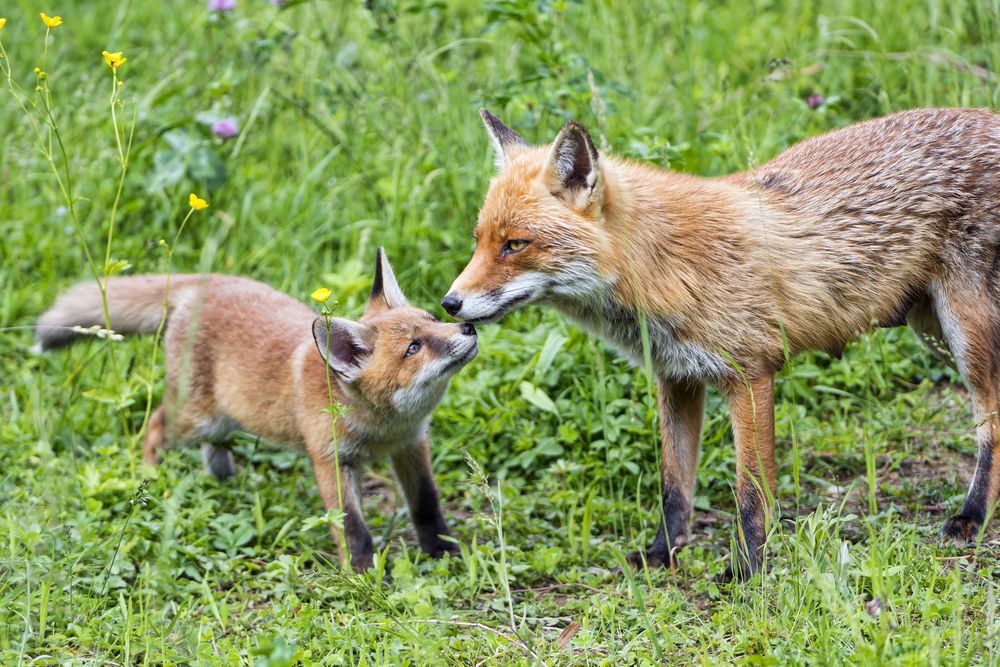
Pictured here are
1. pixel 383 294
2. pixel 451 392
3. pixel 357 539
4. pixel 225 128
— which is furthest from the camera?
pixel 225 128

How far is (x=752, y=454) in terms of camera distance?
4.20 meters

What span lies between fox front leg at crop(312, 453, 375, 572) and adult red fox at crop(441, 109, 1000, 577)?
42.1 inches

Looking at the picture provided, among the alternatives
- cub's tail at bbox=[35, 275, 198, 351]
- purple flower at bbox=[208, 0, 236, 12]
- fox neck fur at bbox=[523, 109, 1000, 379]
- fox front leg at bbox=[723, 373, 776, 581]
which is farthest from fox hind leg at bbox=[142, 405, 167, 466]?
fox front leg at bbox=[723, 373, 776, 581]

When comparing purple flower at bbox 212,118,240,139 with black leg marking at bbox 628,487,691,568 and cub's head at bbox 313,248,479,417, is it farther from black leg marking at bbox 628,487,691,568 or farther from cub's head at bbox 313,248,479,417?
black leg marking at bbox 628,487,691,568

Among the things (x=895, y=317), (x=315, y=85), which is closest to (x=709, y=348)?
(x=895, y=317)

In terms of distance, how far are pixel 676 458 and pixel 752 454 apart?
45 centimetres

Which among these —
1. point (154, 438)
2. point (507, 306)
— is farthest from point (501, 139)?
point (154, 438)

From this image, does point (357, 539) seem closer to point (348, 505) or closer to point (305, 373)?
point (348, 505)

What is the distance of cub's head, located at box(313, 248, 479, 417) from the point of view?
4.40 m

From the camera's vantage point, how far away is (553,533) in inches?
186

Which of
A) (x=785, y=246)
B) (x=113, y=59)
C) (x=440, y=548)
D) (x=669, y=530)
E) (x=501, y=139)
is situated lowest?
(x=440, y=548)

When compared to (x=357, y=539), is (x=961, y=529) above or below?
above

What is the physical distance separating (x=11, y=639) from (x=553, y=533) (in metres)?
2.20

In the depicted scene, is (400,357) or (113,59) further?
(400,357)
